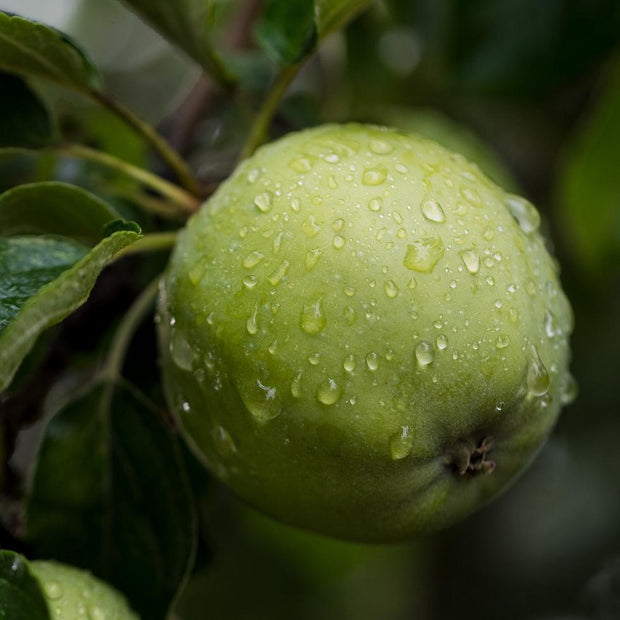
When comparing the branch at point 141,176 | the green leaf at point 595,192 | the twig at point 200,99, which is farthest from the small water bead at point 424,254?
the green leaf at point 595,192

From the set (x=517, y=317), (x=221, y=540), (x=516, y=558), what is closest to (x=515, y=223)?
(x=517, y=317)

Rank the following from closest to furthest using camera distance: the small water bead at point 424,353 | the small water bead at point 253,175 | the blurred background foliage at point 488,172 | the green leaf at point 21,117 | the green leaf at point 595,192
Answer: the small water bead at point 424,353, the small water bead at point 253,175, the green leaf at point 21,117, the blurred background foliage at point 488,172, the green leaf at point 595,192

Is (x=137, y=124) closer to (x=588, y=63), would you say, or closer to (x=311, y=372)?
(x=311, y=372)

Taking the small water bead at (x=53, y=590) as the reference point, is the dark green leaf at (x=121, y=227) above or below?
above

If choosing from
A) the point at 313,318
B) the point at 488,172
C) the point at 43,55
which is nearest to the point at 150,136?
the point at 43,55

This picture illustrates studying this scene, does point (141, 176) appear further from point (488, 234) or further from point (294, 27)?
point (488, 234)

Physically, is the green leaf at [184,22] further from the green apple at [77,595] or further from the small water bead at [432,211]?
the green apple at [77,595]
